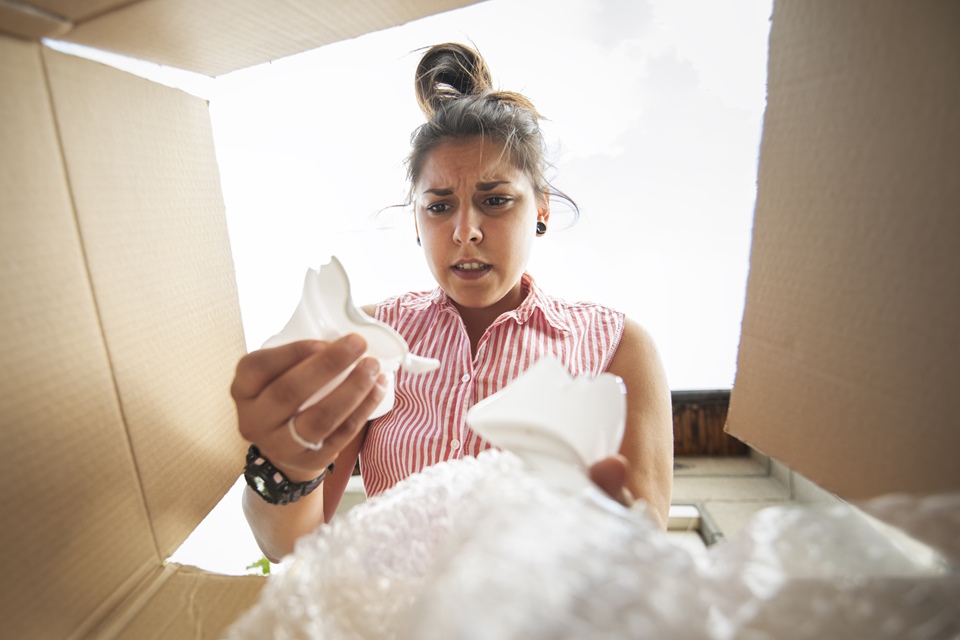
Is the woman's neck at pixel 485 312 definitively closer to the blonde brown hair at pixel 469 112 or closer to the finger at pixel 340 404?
the blonde brown hair at pixel 469 112

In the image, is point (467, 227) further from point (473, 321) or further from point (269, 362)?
point (269, 362)

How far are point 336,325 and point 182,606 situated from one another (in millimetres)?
241

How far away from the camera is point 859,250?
0.30 meters

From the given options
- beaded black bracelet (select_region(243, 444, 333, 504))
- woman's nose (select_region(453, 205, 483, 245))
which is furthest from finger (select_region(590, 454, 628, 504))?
woman's nose (select_region(453, 205, 483, 245))

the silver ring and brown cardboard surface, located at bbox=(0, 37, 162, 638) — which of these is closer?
brown cardboard surface, located at bbox=(0, 37, 162, 638)

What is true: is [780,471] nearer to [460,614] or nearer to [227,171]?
[460,614]

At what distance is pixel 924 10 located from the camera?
27 cm

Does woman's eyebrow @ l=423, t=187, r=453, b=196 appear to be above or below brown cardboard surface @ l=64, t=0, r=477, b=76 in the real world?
below

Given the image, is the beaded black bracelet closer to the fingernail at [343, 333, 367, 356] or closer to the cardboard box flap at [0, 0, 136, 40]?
the fingernail at [343, 333, 367, 356]

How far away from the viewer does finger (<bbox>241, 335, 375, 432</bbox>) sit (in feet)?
1.30

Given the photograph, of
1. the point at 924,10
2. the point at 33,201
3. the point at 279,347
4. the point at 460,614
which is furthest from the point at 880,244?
the point at 33,201

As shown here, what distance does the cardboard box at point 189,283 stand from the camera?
0.27 m

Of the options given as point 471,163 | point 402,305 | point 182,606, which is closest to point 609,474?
point 182,606

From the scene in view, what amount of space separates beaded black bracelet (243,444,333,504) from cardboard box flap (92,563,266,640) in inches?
3.9
